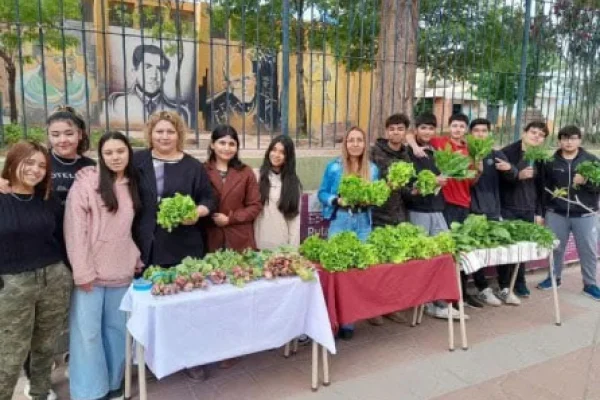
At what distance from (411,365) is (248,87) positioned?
8822mm

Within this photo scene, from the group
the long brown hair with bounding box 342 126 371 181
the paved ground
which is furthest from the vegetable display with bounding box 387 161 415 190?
the paved ground

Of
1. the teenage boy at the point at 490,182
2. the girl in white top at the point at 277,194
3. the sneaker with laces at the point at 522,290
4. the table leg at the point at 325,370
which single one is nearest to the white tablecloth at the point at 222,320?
the table leg at the point at 325,370

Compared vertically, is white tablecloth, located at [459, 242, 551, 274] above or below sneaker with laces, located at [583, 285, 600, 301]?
above

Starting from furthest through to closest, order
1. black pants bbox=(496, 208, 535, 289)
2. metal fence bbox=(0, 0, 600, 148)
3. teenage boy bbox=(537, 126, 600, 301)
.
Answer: metal fence bbox=(0, 0, 600, 148)
black pants bbox=(496, 208, 535, 289)
teenage boy bbox=(537, 126, 600, 301)

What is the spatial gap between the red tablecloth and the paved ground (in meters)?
0.49

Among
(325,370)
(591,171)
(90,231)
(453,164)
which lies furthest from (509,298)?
(90,231)

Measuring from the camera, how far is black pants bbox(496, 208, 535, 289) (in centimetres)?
510

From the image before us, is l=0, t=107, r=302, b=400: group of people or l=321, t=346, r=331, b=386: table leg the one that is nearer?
l=0, t=107, r=302, b=400: group of people

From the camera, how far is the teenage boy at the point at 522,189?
4.89 m

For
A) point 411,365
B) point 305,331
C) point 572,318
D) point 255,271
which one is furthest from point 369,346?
point 572,318

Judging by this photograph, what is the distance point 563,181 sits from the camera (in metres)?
5.06

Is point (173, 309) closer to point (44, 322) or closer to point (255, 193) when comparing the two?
point (44, 322)

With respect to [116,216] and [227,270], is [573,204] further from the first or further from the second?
[116,216]

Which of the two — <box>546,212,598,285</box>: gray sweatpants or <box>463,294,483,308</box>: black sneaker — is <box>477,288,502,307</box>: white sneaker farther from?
<box>546,212,598,285</box>: gray sweatpants
